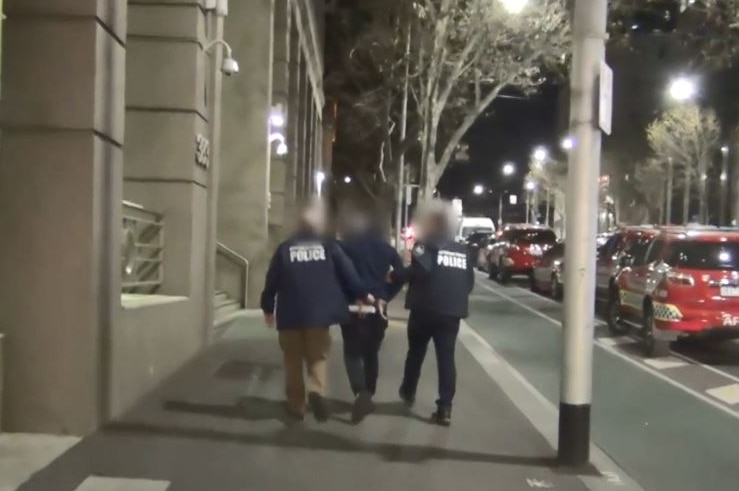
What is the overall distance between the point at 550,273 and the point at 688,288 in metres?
11.3

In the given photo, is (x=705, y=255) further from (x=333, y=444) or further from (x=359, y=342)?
(x=333, y=444)

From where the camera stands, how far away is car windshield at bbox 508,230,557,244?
1221 inches

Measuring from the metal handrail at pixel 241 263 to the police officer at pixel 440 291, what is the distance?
10230 mm

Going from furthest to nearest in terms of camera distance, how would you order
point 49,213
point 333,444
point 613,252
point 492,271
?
1. point 492,271
2. point 613,252
3. point 333,444
4. point 49,213

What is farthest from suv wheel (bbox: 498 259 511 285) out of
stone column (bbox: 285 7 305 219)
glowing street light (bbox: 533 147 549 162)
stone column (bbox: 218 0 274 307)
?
glowing street light (bbox: 533 147 549 162)

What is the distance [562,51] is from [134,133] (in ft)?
38.7

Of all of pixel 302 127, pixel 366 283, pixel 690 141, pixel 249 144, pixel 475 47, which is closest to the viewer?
pixel 366 283

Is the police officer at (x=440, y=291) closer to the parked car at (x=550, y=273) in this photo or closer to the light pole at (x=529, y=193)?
the parked car at (x=550, y=273)

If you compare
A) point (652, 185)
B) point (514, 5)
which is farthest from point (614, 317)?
point (652, 185)

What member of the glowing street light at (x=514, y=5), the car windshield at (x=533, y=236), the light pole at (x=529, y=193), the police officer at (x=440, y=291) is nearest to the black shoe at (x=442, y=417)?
the police officer at (x=440, y=291)

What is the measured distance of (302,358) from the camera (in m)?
8.57

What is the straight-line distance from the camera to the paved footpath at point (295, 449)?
6887 millimetres

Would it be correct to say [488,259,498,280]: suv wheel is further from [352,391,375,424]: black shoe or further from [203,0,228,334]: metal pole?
[352,391,375,424]: black shoe

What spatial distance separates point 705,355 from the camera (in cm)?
1523
